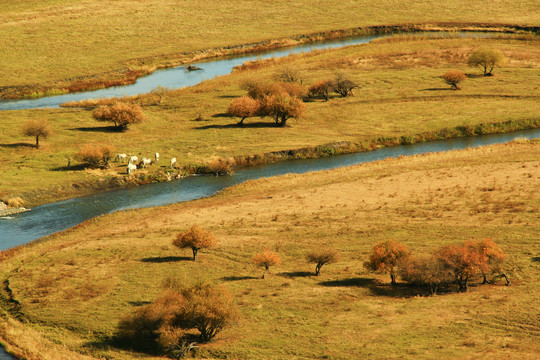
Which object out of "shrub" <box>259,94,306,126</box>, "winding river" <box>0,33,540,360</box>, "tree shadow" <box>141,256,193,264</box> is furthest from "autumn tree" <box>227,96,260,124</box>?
"tree shadow" <box>141,256,193,264</box>

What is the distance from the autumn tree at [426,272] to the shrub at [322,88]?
5254 centimetres

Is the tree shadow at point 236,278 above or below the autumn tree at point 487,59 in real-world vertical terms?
below

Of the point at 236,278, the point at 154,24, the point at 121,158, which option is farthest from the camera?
the point at 154,24

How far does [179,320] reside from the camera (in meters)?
30.5

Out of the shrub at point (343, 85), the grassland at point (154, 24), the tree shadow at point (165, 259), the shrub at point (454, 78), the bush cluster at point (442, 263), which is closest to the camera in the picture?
the bush cluster at point (442, 263)

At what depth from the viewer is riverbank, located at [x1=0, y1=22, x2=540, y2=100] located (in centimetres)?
9806

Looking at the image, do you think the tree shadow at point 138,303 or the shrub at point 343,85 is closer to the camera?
the tree shadow at point 138,303

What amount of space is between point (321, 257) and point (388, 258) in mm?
3867

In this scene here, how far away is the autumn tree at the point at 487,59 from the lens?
310ft

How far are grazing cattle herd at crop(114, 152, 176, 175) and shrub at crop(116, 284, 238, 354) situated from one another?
102 feet

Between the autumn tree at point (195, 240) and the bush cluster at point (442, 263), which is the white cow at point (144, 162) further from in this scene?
the bush cluster at point (442, 263)

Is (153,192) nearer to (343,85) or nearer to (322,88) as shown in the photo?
(322,88)

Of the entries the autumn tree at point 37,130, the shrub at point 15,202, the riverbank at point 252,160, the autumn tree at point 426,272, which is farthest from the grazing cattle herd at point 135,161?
the autumn tree at point 426,272

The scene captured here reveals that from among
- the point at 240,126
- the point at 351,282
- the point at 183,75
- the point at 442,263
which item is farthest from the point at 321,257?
the point at 183,75
